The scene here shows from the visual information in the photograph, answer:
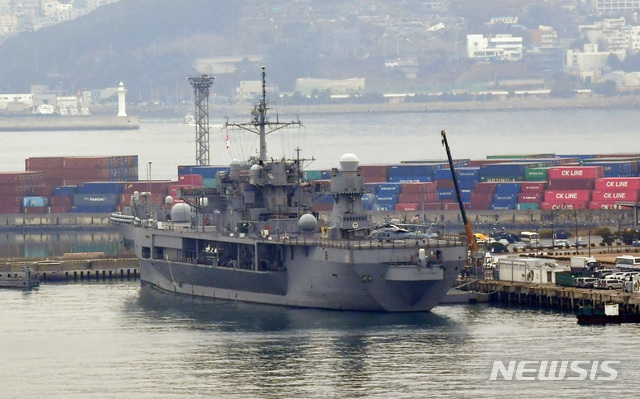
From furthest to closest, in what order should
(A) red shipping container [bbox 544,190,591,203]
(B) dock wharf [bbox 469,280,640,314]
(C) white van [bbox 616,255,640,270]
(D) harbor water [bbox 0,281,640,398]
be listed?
1. (A) red shipping container [bbox 544,190,591,203]
2. (C) white van [bbox 616,255,640,270]
3. (B) dock wharf [bbox 469,280,640,314]
4. (D) harbor water [bbox 0,281,640,398]

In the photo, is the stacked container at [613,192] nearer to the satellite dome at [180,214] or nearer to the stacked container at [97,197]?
the stacked container at [97,197]

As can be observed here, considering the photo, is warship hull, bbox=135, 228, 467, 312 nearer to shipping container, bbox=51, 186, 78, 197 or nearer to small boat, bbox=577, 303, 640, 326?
small boat, bbox=577, 303, 640, 326

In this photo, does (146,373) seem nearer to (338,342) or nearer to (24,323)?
(338,342)

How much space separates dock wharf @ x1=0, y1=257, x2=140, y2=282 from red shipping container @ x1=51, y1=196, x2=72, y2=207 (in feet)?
104

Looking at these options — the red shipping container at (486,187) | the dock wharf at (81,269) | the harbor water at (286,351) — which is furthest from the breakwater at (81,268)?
the red shipping container at (486,187)

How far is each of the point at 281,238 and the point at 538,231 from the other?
108 feet

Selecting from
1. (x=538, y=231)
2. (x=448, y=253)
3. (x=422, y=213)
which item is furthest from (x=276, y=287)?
(x=422, y=213)

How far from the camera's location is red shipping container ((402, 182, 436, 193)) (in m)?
103

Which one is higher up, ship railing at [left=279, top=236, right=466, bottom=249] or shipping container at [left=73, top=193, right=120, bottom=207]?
shipping container at [left=73, top=193, right=120, bottom=207]

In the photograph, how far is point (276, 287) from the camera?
61.7 m

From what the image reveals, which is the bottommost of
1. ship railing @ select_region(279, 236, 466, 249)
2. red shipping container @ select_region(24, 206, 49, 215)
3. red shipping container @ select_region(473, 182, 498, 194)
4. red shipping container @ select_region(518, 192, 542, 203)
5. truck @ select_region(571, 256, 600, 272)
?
truck @ select_region(571, 256, 600, 272)

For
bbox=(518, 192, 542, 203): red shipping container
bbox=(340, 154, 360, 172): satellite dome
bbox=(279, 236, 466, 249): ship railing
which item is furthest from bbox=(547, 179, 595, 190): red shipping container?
bbox=(279, 236, 466, 249): ship railing

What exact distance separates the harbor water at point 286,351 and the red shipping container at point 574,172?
41159 millimetres

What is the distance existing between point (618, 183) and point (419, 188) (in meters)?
11.4
